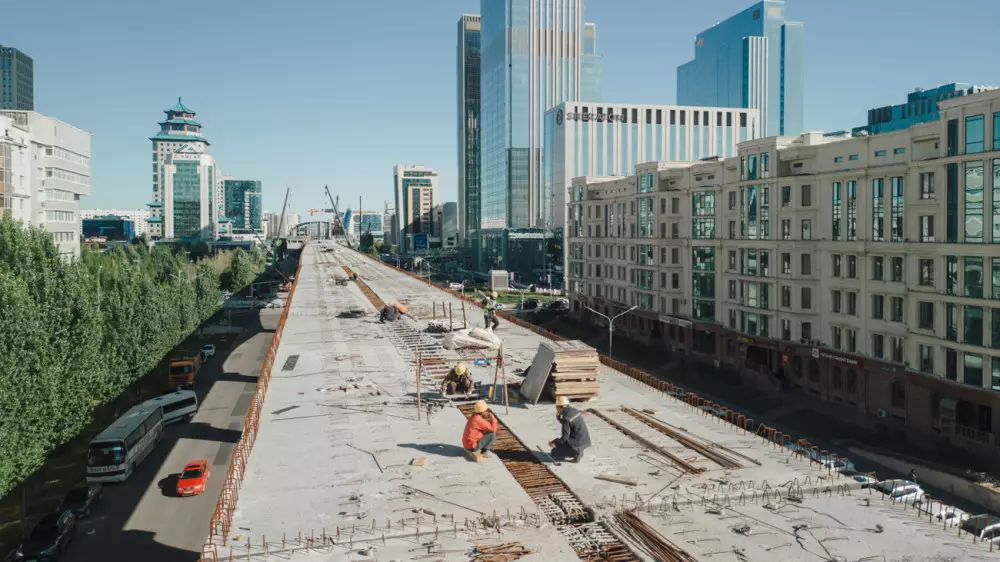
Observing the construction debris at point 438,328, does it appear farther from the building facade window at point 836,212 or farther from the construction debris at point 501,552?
the building facade window at point 836,212

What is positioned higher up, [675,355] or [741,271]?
[741,271]

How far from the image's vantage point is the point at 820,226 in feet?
198

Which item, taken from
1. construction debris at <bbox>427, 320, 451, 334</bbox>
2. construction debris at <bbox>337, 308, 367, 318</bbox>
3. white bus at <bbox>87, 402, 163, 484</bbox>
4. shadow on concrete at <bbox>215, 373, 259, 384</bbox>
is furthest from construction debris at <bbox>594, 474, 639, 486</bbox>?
shadow on concrete at <bbox>215, 373, 259, 384</bbox>

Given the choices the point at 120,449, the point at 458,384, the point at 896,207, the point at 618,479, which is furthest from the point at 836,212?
the point at 120,449

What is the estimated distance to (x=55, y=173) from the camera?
270 feet

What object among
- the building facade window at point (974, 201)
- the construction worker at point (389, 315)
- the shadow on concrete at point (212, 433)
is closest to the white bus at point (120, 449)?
the shadow on concrete at point (212, 433)

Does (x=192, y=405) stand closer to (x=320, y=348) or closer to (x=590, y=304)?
(x=320, y=348)

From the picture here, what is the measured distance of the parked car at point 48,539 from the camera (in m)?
30.5

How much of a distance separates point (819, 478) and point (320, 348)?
2840cm

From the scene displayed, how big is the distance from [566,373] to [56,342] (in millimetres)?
32694

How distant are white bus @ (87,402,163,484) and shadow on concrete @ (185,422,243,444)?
533 centimetres

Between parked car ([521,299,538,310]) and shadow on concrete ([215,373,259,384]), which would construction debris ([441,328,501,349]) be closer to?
shadow on concrete ([215,373,259,384])

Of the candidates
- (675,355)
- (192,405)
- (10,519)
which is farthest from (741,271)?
(10,519)

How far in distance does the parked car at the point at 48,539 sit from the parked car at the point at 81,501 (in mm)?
2726
